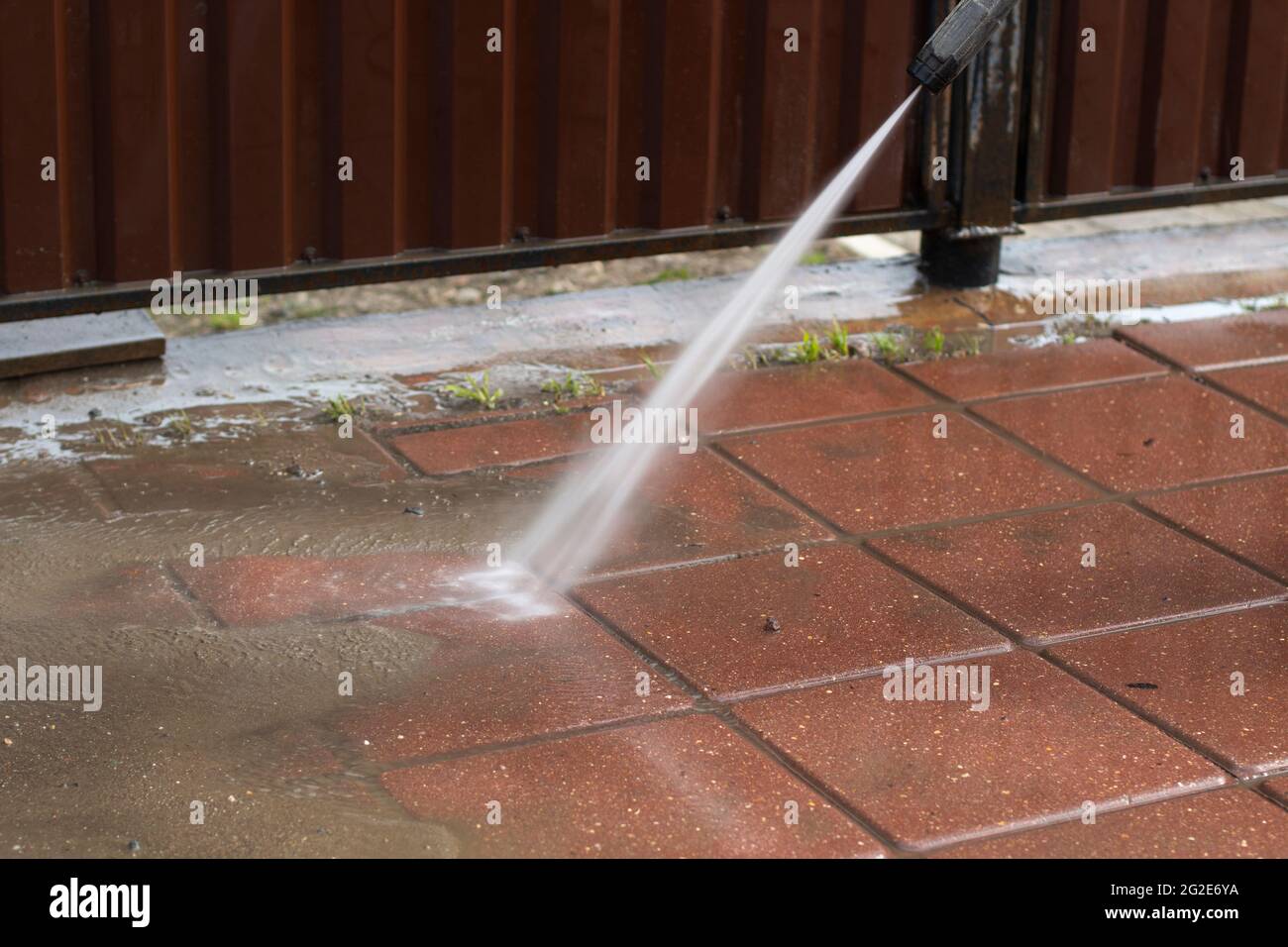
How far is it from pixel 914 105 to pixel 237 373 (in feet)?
8.32

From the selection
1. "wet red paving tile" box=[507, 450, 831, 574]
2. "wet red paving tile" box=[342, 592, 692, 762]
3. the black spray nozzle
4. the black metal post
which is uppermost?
the black spray nozzle

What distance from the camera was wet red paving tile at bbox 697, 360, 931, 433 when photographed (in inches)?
241

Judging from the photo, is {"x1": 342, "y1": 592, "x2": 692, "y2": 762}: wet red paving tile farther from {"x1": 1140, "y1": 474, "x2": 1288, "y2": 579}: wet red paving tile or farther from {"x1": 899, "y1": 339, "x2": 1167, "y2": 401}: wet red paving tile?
{"x1": 899, "y1": 339, "x2": 1167, "y2": 401}: wet red paving tile

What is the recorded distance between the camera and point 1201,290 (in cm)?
751

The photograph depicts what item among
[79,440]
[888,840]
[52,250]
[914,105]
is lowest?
[888,840]

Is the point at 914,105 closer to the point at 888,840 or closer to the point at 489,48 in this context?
the point at 489,48

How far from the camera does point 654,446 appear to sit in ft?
19.4

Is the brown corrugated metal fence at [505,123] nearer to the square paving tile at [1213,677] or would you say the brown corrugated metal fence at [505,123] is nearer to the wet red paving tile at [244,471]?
the wet red paving tile at [244,471]

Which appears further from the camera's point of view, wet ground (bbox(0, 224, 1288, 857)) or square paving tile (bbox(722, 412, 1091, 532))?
square paving tile (bbox(722, 412, 1091, 532))

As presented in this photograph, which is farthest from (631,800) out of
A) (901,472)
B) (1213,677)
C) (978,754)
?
(901,472)

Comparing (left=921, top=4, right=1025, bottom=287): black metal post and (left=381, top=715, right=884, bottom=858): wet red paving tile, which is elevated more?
(left=921, top=4, right=1025, bottom=287): black metal post

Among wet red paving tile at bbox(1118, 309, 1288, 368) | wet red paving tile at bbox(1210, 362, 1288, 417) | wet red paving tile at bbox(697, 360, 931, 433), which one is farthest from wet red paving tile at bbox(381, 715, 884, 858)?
wet red paving tile at bbox(1118, 309, 1288, 368)

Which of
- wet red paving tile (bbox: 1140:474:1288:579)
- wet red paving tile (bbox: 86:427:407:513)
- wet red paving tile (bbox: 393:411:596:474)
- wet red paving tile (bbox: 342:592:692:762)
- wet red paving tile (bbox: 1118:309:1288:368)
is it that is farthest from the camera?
wet red paving tile (bbox: 1118:309:1288:368)

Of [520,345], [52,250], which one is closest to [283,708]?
[52,250]
